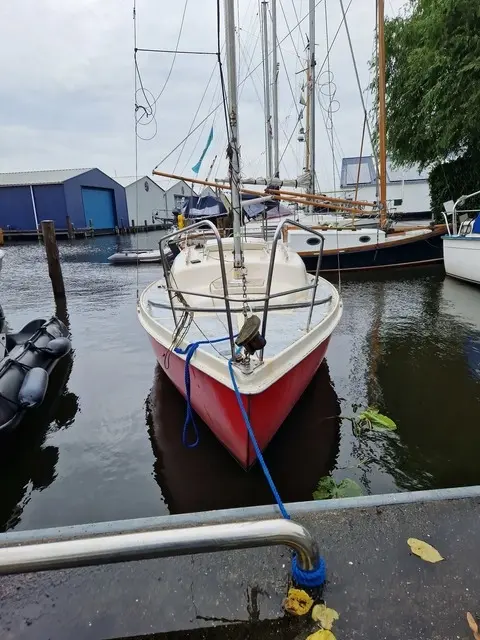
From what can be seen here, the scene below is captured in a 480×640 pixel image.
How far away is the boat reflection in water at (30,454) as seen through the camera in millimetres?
4059

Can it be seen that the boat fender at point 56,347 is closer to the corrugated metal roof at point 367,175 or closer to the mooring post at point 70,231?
the corrugated metal roof at point 367,175

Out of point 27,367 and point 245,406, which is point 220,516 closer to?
point 245,406

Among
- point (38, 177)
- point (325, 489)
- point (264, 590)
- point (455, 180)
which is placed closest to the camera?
point (264, 590)

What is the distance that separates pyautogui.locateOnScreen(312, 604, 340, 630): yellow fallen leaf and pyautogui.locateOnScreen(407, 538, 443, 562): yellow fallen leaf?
1.97 ft

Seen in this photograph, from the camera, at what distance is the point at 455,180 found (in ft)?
55.6

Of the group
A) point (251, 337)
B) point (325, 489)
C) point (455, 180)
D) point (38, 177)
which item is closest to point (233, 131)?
point (251, 337)

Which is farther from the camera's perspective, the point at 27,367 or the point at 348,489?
the point at 27,367

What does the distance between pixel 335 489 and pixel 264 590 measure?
73.7 inches

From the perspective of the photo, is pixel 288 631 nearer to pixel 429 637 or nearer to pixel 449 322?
pixel 429 637

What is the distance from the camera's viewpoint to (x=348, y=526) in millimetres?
2473

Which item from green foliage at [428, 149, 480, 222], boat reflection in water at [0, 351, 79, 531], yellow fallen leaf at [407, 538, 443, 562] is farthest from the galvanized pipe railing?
green foliage at [428, 149, 480, 222]

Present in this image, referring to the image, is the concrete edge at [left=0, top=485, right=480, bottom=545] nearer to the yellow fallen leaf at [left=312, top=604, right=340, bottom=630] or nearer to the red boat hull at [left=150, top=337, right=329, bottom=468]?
the yellow fallen leaf at [left=312, top=604, right=340, bottom=630]

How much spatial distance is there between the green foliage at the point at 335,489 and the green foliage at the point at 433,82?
13022 mm

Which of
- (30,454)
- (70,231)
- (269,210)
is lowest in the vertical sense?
(30,454)
